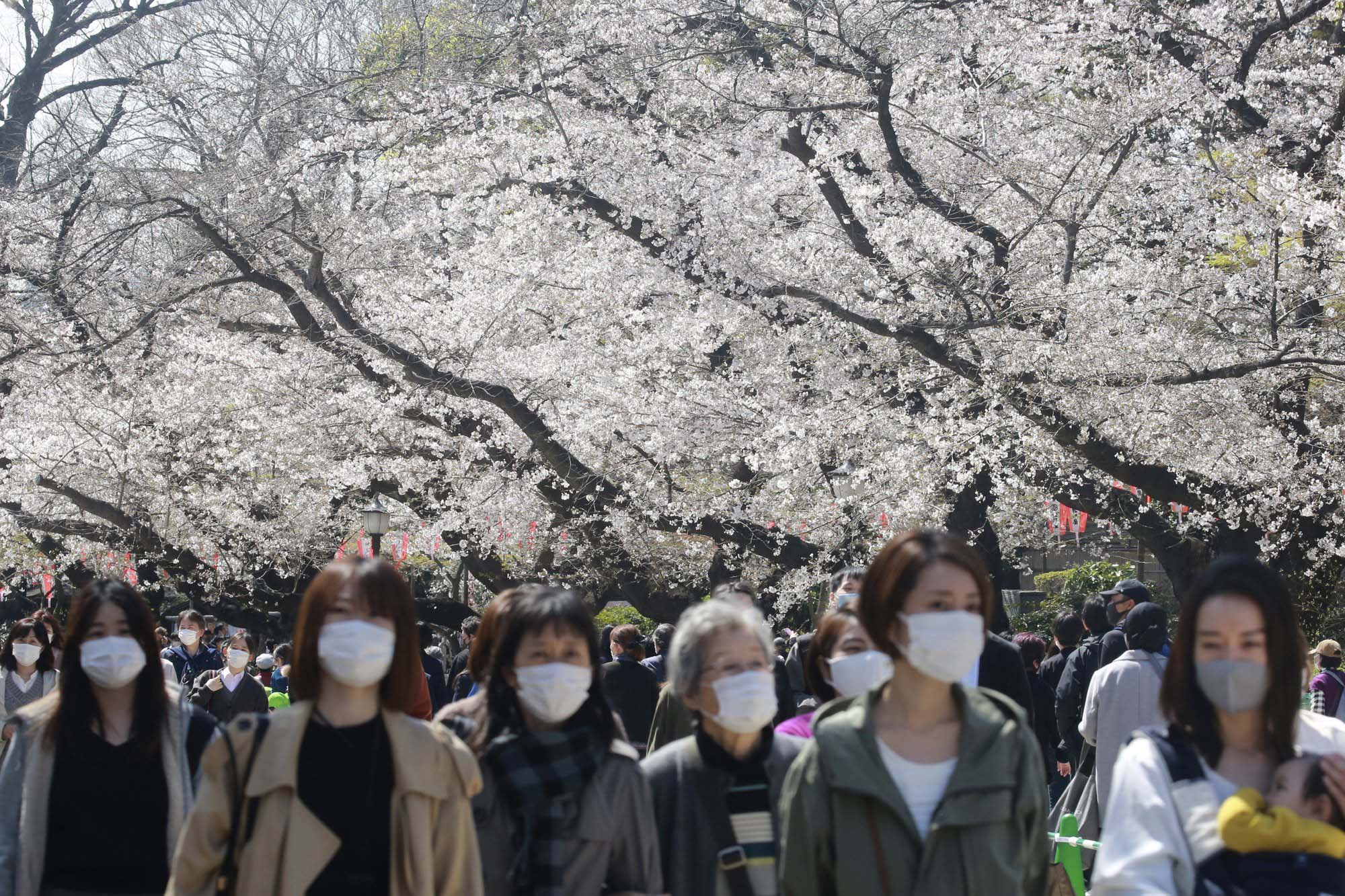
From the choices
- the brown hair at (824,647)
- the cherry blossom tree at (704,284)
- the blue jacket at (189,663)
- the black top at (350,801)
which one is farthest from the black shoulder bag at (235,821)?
the cherry blossom tree at (704,284)

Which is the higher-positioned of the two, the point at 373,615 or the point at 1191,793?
the point at 373,615

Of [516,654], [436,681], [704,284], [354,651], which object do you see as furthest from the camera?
[704,284]

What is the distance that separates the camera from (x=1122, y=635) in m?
7.98

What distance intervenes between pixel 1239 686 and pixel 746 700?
3.81 ft

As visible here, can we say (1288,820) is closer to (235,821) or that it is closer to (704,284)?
(235,821)

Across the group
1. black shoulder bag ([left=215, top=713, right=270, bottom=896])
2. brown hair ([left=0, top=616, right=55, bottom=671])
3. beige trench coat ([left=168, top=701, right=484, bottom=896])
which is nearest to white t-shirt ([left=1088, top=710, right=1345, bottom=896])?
beige trench coat ([left=168, top=701, right=484, bottom=896])

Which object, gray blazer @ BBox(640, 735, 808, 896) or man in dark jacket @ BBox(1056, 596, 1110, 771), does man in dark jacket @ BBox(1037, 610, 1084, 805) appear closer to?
man in dark jacket @ BBox(1056, 596, 1110, 771)

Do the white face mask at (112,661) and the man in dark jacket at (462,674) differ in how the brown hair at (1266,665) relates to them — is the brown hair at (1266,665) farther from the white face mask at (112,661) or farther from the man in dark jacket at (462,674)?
the man in dark jacket at (462,674)

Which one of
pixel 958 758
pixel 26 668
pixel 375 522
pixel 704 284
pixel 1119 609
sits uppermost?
pixel 704 284

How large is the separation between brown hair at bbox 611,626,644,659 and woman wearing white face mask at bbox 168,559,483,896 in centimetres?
512

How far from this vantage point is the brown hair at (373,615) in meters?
3.42

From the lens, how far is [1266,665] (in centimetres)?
289

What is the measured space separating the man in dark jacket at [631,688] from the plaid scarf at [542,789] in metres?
4.44

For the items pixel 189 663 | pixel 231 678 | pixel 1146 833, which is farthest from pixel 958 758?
pixel 189 663
